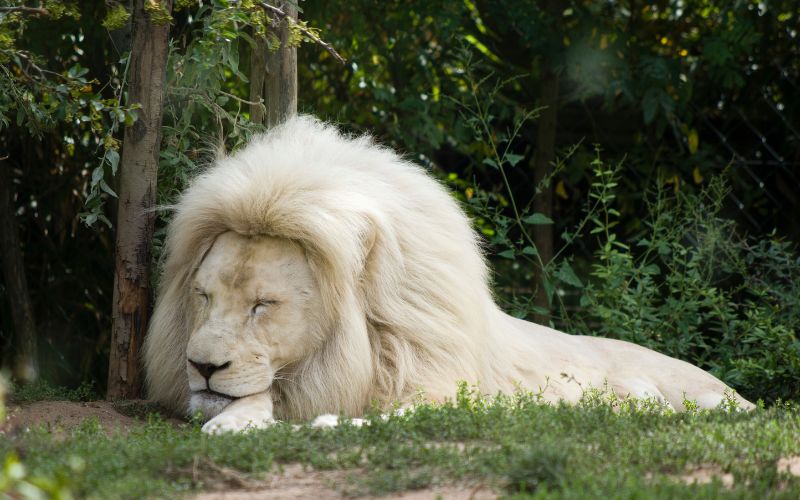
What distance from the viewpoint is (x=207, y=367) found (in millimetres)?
3549

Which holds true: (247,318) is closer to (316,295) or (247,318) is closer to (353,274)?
(316,295)

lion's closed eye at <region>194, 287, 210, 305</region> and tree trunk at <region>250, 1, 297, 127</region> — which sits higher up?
tree trunk at <region>250, 1, 297, 127</region>

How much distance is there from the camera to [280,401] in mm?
3711

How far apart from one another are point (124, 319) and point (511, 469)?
7.24 feet

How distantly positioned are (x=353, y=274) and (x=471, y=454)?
3.86 ft

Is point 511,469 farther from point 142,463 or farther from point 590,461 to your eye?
point 142,463

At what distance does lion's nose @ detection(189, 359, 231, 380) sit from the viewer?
3539 millimetres

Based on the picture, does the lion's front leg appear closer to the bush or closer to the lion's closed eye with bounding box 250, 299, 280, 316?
the lion's closed eye with bounding box 250, 299, 280, 316

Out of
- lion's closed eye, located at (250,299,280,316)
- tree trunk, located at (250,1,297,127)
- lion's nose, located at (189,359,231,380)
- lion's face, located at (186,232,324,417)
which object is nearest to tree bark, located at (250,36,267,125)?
tree trunk, located at (250,1,297,127)

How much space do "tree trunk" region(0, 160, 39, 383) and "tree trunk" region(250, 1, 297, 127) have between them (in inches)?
70.5

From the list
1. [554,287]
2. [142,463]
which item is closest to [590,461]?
[142,463]

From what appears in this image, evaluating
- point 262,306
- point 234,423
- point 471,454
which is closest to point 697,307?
point 262,306

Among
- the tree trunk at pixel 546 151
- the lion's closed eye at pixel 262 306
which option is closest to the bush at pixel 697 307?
the tree trunk at pixel 546 151

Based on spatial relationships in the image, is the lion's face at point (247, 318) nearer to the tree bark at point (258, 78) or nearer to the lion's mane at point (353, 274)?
the lion's mane at point (353, 274)
